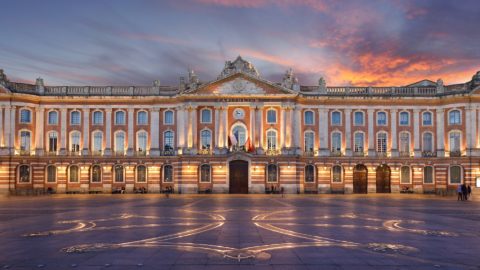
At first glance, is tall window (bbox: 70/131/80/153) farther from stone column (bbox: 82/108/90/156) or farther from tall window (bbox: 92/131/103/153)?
tall window (bbox: 92/131/103/153)

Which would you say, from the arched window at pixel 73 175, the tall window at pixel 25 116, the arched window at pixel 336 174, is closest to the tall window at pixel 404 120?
the arched window at pixel 336 174

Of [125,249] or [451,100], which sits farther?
[451,100]

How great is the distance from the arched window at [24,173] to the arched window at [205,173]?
78.9ft

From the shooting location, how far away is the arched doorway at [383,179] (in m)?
76.9

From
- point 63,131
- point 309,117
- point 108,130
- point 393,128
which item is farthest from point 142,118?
point 393,128

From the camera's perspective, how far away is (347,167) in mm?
76375

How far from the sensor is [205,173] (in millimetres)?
74125

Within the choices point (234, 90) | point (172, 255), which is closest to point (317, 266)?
point (172, 255)

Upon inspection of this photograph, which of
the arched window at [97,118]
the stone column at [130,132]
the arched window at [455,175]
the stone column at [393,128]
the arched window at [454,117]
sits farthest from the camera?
the arched window at [97,118]

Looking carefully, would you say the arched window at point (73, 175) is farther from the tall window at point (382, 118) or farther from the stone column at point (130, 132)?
the tall window at point (382, 118)

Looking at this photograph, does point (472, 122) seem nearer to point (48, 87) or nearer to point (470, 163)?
point (470, 163)

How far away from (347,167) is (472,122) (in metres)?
17.9

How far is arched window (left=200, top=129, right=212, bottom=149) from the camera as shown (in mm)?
75000

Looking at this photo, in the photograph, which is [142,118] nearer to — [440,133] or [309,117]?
[309,117]
